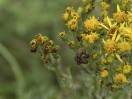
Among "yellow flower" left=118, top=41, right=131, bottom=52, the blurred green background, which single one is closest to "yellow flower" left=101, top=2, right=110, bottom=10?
"yellow flower" left=118, top=41, right=131, bottom=52

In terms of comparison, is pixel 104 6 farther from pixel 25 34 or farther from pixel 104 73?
pixel 25 34

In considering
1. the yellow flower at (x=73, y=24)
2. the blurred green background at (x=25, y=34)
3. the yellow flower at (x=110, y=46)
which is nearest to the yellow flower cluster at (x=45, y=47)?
the yellow flower at (x=73, y=24)

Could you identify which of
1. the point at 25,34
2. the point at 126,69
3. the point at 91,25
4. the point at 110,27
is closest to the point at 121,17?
the point at 110,27

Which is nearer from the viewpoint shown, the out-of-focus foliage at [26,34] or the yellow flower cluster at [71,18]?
the yellow flower cluster at [71,18]

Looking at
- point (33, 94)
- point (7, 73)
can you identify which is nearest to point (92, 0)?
point (33, 94)

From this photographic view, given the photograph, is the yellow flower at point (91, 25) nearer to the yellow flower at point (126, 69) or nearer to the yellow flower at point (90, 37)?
the yellow flower at point (90, 37)

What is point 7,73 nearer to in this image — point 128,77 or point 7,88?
point 7,88
